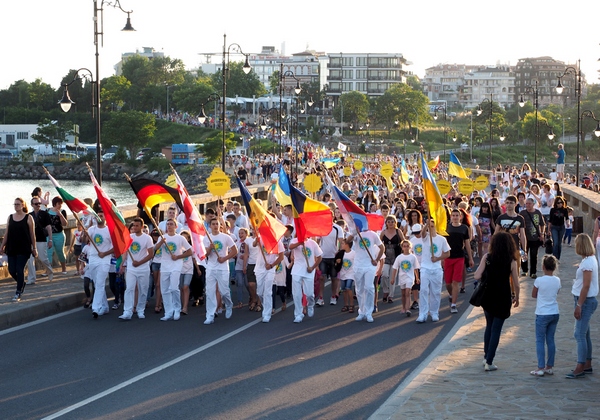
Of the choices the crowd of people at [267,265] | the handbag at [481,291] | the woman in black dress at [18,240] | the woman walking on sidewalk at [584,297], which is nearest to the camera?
the woman walking on sidewalk at [584,297]

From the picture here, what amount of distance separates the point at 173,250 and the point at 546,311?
6.62 m

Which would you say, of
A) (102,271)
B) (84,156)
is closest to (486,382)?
(102,271)

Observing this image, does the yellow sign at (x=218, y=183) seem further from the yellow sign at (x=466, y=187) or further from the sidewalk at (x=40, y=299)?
the yellow sign at (x=466, y=187)

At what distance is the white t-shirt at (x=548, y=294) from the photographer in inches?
422

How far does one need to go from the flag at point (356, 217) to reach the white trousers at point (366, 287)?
2.21 feet

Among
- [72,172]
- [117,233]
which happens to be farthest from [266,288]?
[72,172]

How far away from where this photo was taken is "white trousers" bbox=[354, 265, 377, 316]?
15195 mm

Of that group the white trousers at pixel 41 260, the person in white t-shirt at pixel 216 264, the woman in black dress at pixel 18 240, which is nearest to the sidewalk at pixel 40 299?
the white trousers at pixel 41 260

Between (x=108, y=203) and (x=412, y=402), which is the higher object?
(x=108, y=203)

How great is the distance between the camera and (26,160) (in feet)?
457

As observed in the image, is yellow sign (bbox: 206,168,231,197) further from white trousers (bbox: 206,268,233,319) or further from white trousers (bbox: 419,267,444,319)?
white trousers (bbox: 419,267,444,319)

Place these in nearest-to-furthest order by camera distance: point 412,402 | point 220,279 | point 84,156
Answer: point 412,402
point 220,279
point 84,156

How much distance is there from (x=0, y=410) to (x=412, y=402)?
4.11 meters

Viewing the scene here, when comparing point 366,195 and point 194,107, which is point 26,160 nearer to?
point 194,107
